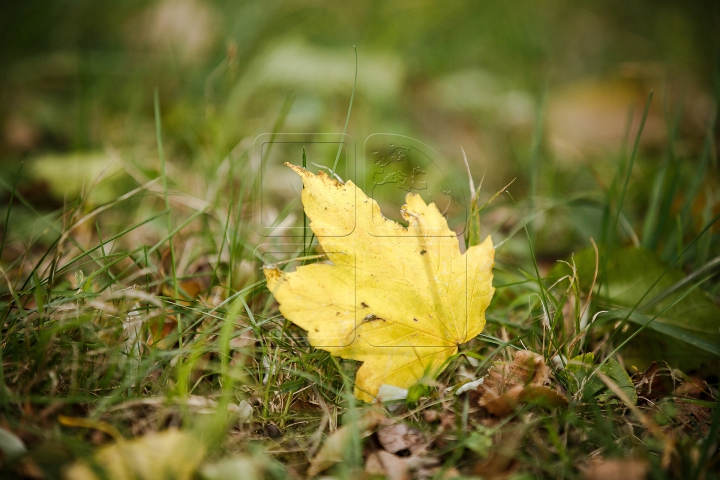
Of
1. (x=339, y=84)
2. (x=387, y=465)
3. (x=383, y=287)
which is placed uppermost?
(x=339, y=84)

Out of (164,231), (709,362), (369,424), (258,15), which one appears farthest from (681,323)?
(258,15)

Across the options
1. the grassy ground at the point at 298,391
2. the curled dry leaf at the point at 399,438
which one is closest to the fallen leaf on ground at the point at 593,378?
the grassy ground at the point at 298,391

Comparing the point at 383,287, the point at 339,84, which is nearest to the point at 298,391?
the point at 383,287

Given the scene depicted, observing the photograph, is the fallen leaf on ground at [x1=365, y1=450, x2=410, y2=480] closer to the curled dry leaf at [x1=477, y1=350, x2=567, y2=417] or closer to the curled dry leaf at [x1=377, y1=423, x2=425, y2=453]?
the curled dry leaf at [x1=377, y1=423, x2=425, y2=453]

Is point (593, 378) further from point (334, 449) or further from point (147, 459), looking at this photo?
point (147, 459)

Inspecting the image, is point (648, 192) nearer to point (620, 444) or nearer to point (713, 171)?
point (713, 171)

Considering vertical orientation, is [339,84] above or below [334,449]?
above

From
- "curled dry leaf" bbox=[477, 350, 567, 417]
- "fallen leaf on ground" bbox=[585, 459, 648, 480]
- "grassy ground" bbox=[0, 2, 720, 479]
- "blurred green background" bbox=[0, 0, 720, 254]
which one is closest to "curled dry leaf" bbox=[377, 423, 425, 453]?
"grassy ground" bbox=[0, 2, 720, 479]
